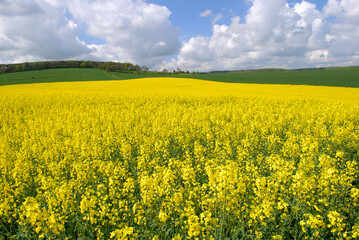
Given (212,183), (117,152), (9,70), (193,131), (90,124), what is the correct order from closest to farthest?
(212,183), (117,152), (193,131), (90,124), (9,70)

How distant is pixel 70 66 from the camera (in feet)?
308

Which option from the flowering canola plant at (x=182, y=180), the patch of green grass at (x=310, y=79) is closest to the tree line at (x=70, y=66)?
the patch of green grass at (x=310, y=79)

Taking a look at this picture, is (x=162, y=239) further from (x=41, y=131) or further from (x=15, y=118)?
(x=15, y=118)

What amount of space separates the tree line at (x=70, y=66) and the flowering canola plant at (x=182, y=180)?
7673cm

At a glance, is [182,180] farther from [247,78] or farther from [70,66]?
[70,66]

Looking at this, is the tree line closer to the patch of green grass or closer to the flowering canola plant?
the patch of green grass

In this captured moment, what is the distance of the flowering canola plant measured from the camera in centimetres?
318

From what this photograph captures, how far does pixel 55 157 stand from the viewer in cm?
636

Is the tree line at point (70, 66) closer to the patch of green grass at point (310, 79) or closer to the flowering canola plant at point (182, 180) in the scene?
the patch of green grass at point (310, 79)

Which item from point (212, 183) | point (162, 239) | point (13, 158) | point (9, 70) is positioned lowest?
point (162, 239)

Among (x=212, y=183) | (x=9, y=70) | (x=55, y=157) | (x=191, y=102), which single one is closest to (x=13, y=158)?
(x=55, y=157)

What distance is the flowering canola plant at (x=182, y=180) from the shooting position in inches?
125

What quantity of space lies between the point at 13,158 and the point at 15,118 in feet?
25.4

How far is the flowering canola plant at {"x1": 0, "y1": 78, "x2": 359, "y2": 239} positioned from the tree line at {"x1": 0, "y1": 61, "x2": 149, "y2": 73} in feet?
252
